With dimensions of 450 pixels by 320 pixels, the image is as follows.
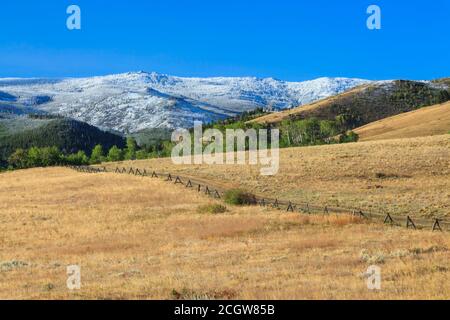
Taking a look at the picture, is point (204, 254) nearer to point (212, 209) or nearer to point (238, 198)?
point (212, 209)

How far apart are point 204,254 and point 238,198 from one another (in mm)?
26746

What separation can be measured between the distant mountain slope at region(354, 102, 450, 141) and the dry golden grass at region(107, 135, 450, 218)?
4684 centimetres

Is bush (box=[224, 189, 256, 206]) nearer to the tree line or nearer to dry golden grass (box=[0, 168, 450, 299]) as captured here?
dry golden grass (box=[0, 168, 450, 299])

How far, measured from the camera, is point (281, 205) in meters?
54.3

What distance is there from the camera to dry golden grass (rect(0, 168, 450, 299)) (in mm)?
20631

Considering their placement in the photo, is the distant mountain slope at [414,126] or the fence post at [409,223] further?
the distant mountain slope at [414,126]

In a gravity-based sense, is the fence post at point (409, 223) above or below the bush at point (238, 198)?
below

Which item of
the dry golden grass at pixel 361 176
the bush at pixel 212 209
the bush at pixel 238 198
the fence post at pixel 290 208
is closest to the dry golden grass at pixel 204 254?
the bush at pixel 212 209

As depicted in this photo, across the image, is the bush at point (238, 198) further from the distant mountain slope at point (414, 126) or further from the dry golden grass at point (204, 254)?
the distant mountain slope at point (414, 126)

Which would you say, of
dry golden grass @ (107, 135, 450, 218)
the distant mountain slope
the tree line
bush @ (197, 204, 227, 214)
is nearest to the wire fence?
dry golden grass @ (107, 135, 450, 218)

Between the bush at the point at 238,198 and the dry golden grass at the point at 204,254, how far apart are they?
10.5ft

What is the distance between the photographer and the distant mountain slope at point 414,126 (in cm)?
14500
